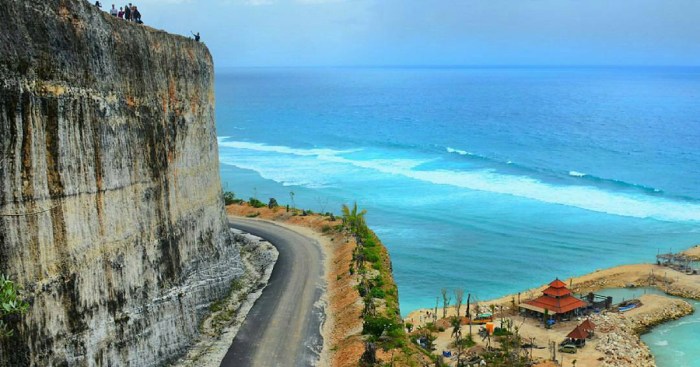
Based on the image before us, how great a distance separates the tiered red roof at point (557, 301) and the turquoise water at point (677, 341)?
211 inches

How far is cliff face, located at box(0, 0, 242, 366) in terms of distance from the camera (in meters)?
24.2

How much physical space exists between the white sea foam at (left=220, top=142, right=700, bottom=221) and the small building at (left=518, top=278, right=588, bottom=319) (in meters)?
34.6

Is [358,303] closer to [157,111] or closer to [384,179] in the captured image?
[157,111]

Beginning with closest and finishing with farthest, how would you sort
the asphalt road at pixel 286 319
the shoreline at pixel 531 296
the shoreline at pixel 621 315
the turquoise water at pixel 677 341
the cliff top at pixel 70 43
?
the cliff top at pixel 70 43
the asphalt road at pixel 286 319
the shoreline at pixel 531 296
the shoreline at pixel 621 315
the turquoise water at pixel 677 341

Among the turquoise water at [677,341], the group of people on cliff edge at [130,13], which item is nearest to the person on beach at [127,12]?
the group of people on cliff edge at [130,13]

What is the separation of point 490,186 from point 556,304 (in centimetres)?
4636

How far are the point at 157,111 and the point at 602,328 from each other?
33.6 m

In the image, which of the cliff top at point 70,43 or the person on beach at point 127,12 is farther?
the person on beach at point 127,12

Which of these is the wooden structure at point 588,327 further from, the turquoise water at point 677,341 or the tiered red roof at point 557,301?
the turquoise water at point 677,341

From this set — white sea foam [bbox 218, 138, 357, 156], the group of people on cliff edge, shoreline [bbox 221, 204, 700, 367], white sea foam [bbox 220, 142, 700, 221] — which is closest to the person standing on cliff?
the group of people on cliff edge

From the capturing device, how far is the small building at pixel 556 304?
50.2 meters

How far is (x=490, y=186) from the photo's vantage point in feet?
314

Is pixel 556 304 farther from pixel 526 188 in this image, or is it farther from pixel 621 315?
pixel 526 188

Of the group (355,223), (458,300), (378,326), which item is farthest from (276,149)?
(378,326)
